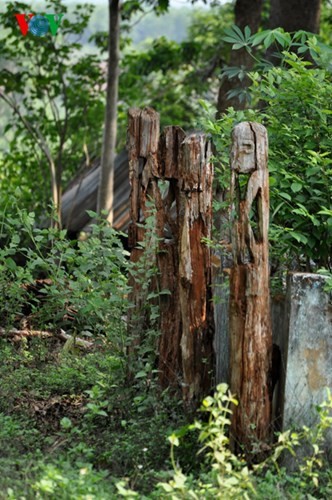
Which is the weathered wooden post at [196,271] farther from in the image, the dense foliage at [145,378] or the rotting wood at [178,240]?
the dense foliage at [145,378]

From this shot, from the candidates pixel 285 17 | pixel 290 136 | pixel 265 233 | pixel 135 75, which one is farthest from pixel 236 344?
pixel 135 75

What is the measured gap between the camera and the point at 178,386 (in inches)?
262

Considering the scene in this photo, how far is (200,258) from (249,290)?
0.68m

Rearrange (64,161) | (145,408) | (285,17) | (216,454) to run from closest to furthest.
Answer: (216,454) < (145,408) < (285,17) < (64,161)

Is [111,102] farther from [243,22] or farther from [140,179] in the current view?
[140,179]

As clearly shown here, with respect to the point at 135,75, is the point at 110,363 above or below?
below

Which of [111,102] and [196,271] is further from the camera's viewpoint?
[111,102]

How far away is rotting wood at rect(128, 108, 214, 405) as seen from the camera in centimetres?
643

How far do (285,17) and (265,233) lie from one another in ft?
24.5

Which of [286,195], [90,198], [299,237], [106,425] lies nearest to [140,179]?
[286,195]

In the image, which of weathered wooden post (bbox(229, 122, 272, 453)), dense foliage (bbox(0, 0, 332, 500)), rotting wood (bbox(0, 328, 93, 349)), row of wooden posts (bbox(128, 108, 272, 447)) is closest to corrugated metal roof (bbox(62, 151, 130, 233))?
rotting wood (bbox(0, 328, 93, 349))

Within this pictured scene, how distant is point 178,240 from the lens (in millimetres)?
6926

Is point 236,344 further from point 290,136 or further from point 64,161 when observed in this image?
point 64,161

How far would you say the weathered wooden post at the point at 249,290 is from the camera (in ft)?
19.3
